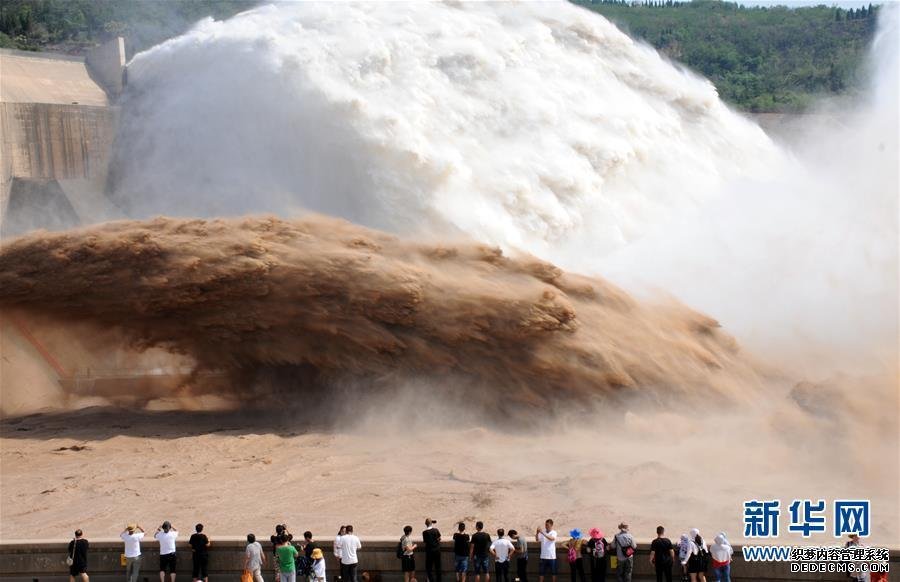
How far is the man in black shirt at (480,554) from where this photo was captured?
12453 millimetres

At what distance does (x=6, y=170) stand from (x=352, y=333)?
13705mm

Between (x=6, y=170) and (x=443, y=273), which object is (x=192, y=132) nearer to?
(x=6, y=170)

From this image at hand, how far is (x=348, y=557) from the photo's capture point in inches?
480

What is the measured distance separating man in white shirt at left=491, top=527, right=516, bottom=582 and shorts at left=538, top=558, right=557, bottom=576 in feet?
1.19

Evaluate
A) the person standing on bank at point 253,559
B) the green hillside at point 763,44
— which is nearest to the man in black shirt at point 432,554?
the person standing on bank at point 253,559

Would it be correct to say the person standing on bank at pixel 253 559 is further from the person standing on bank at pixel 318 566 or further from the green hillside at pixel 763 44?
the green hillside at pixel 763 44

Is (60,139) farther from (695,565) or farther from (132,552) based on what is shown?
(695,565)

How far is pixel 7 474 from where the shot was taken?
56.7ft

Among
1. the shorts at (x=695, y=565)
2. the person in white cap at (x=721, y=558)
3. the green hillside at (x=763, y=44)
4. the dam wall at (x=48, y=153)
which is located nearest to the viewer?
the person in white cap at (x=721, y=558)

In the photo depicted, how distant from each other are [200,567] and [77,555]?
1.38 meters

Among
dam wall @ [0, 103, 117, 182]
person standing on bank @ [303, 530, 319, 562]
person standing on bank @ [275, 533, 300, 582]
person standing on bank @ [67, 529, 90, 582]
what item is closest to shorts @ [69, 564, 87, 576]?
person standing on bank @ [67, 529, 90, 582]

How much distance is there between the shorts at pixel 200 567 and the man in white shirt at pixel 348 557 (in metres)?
1.66

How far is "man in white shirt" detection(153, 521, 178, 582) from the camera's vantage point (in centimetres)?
1265

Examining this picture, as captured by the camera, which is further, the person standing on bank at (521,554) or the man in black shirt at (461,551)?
the person standing on bank at (521,554)
